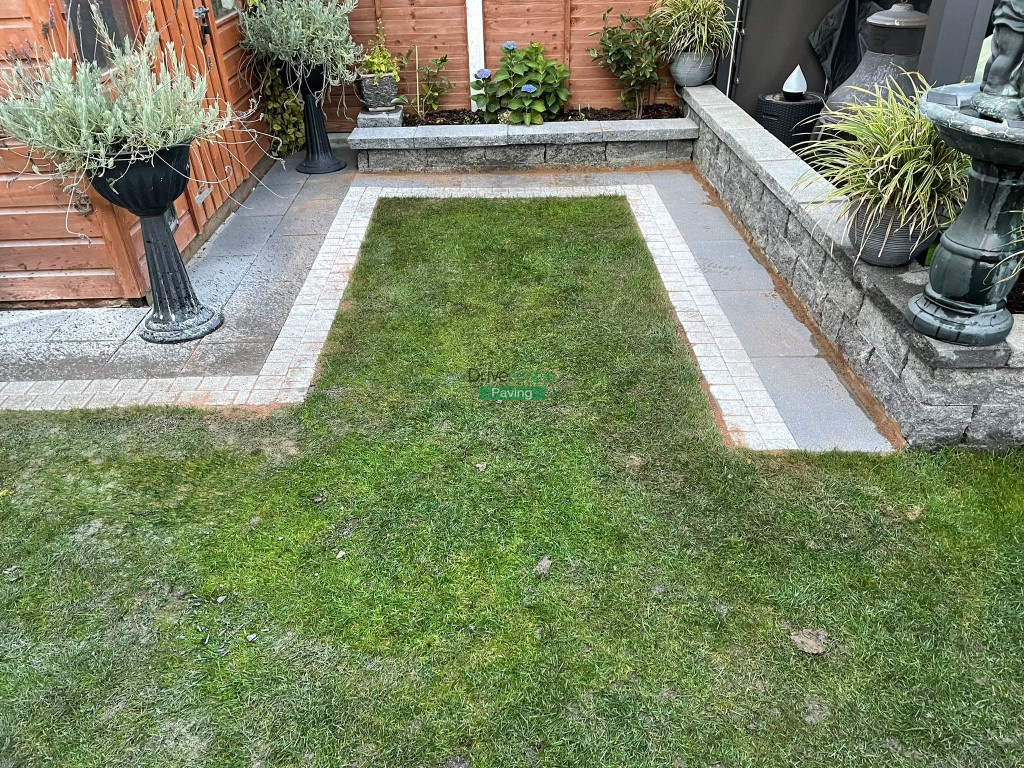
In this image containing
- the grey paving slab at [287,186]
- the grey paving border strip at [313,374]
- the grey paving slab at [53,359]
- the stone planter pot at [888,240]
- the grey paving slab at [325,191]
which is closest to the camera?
the stone planter pot at [888,240]

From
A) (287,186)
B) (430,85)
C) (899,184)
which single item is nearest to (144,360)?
(287,186)

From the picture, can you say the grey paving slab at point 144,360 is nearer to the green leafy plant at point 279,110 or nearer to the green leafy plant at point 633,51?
the green leafy plant at point 279,110

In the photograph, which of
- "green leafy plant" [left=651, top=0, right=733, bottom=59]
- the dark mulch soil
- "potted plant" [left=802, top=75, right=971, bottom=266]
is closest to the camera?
"potted plant" [left=802, top=75, right=971, bottom=266]

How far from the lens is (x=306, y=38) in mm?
5285

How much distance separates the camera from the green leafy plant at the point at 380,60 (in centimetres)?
601

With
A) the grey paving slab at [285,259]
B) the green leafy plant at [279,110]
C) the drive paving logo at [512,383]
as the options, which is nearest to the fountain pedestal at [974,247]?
the drive paving logo at [512,383]

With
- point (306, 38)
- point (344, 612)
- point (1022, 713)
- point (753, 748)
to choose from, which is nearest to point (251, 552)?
point (344, 612)

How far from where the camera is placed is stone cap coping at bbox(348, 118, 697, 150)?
5.86 metres

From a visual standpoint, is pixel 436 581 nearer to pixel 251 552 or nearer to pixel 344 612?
pixel 344 612

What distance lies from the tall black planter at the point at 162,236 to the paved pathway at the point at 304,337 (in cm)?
10

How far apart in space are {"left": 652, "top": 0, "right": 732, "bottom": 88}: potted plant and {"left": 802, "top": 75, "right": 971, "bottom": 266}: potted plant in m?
3.13

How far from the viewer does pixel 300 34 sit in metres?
5.21

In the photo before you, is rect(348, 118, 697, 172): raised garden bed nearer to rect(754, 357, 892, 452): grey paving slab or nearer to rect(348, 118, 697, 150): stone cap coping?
rect(348, 118, 697, 150): stone cap coping

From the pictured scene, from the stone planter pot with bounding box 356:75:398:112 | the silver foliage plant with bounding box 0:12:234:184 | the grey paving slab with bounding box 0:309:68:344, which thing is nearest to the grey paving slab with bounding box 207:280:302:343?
the grey paving slab with bounding box 0:309:68:344
